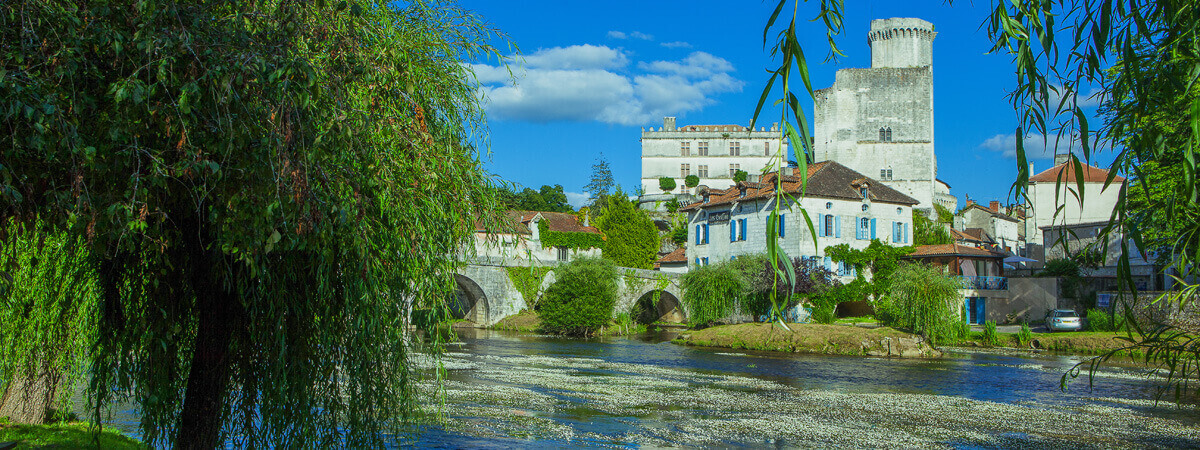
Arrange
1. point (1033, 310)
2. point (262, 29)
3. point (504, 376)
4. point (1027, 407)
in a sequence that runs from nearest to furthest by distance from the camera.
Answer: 1. point (262, 29)
2. point (1027, 407)
3. point (504, 376)
4. point (1033, 310)

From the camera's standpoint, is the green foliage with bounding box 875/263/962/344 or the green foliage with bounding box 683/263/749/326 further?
the green foliage with bounding box 683/263/749/326

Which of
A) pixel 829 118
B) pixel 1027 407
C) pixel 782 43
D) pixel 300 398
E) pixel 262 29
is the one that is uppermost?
pixel 829 118

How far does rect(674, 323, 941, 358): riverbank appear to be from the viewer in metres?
29.8

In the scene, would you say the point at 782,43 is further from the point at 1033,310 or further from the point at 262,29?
the point at 1033,310

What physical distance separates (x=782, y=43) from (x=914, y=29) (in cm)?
7691

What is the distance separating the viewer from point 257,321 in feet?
21.2

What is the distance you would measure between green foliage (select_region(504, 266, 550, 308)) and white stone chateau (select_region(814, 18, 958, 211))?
36.0 metres

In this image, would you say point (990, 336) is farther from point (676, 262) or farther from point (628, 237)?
point (628, 237)

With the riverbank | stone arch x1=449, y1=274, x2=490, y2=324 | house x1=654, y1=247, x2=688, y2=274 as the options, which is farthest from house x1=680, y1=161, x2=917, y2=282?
stone arch x1=449, y1=274, x2=490, y2=324

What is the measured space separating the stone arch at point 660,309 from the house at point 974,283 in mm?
12532

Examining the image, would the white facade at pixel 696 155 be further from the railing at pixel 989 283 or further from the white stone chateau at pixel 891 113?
the railing at pixel 989 283

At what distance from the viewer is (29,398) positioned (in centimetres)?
1031

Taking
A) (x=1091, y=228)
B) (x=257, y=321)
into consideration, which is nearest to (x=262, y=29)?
(x=257, y=321)

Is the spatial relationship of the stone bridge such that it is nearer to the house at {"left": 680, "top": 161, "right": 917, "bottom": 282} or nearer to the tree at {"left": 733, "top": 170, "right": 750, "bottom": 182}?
the house at {"left": 680, "top": 161, "right": 917, "bottom": 282}
